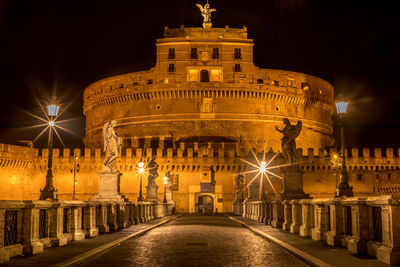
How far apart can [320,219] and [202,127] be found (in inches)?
1872

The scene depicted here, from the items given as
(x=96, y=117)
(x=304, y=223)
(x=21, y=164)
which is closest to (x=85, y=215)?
(x=304, y=223)

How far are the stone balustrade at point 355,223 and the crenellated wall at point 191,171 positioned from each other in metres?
36.2

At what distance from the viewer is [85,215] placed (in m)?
12.7

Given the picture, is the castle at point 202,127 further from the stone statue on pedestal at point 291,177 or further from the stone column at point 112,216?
the stone column at point 112,216

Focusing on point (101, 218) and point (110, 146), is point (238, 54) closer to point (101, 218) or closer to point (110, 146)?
point (110, 146)

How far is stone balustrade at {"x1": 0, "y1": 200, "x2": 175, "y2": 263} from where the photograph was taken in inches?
337

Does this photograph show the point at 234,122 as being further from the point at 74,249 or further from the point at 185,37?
the point at 74,249

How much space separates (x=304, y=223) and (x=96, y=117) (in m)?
55.8

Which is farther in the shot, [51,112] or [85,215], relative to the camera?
[51,112]

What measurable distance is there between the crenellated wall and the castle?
0.11 m

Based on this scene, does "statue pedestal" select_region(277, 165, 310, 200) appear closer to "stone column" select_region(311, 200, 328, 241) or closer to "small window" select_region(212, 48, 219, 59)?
"stone column" select_region(311, 200, 328, 241)

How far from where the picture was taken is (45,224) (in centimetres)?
1016

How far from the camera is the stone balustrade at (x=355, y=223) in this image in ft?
24.2

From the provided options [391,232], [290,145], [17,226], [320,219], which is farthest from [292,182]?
[17,226]
